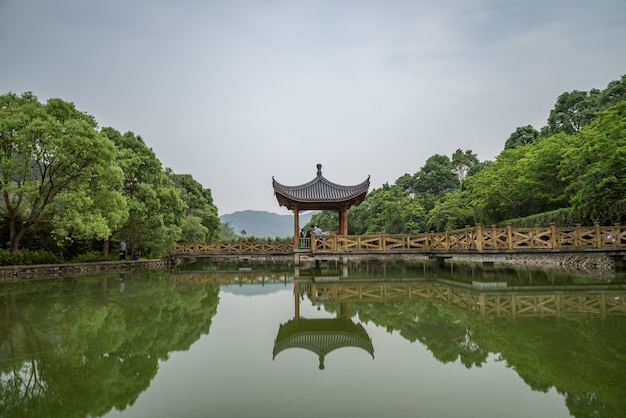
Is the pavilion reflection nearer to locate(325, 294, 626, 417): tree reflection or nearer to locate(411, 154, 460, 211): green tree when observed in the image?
locate(325, 294, 626, 417): tree reflection

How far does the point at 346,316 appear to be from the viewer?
21.0 feet

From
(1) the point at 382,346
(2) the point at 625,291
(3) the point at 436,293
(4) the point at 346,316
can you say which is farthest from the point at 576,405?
(2) the point at 625,291

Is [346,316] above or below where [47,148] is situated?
below

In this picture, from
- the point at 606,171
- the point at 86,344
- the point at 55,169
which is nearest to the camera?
the point at 86,344

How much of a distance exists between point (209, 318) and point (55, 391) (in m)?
3.28

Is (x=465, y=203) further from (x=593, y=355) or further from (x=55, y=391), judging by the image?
(x=55, y=391)

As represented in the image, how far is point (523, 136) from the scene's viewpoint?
3186 centimetres

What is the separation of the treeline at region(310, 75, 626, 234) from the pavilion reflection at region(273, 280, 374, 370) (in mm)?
10445

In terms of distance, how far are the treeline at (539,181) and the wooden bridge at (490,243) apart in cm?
171

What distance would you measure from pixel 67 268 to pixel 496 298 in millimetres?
14780

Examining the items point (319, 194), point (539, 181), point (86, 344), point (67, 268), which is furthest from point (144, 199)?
point (539, 181)

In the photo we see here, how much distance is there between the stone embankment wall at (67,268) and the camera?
41.8 feet

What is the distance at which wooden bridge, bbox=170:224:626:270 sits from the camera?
11359 millimetres

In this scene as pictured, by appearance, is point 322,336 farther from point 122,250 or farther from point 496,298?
point 122,250
